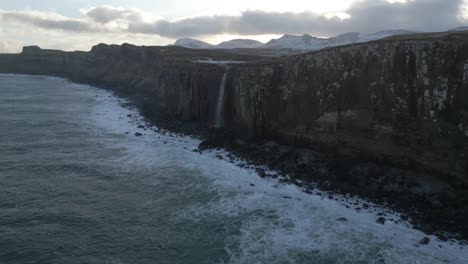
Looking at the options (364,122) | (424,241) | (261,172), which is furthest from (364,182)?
(424,241)

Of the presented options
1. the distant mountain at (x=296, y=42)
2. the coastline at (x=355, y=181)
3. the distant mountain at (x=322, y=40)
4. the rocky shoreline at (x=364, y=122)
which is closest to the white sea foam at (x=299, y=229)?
the coastline at (x=355, y=181)

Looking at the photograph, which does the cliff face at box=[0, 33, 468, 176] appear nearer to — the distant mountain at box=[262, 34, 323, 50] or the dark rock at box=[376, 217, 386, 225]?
the dark rock at box=[376, 217, 386, 225]

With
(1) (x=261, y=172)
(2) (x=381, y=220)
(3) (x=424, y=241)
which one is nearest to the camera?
(3) (x=424, y=241)

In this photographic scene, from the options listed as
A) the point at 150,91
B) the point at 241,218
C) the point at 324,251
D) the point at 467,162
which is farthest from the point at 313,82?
the point at 150,91

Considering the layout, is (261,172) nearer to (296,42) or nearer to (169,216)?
(169,216)

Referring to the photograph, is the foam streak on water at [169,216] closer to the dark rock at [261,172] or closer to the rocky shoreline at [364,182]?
the dark rock at [261,172]

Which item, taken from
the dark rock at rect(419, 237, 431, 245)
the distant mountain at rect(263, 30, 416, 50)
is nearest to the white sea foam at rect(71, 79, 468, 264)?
the dark rock at rect(419, 237, 431, 245)
